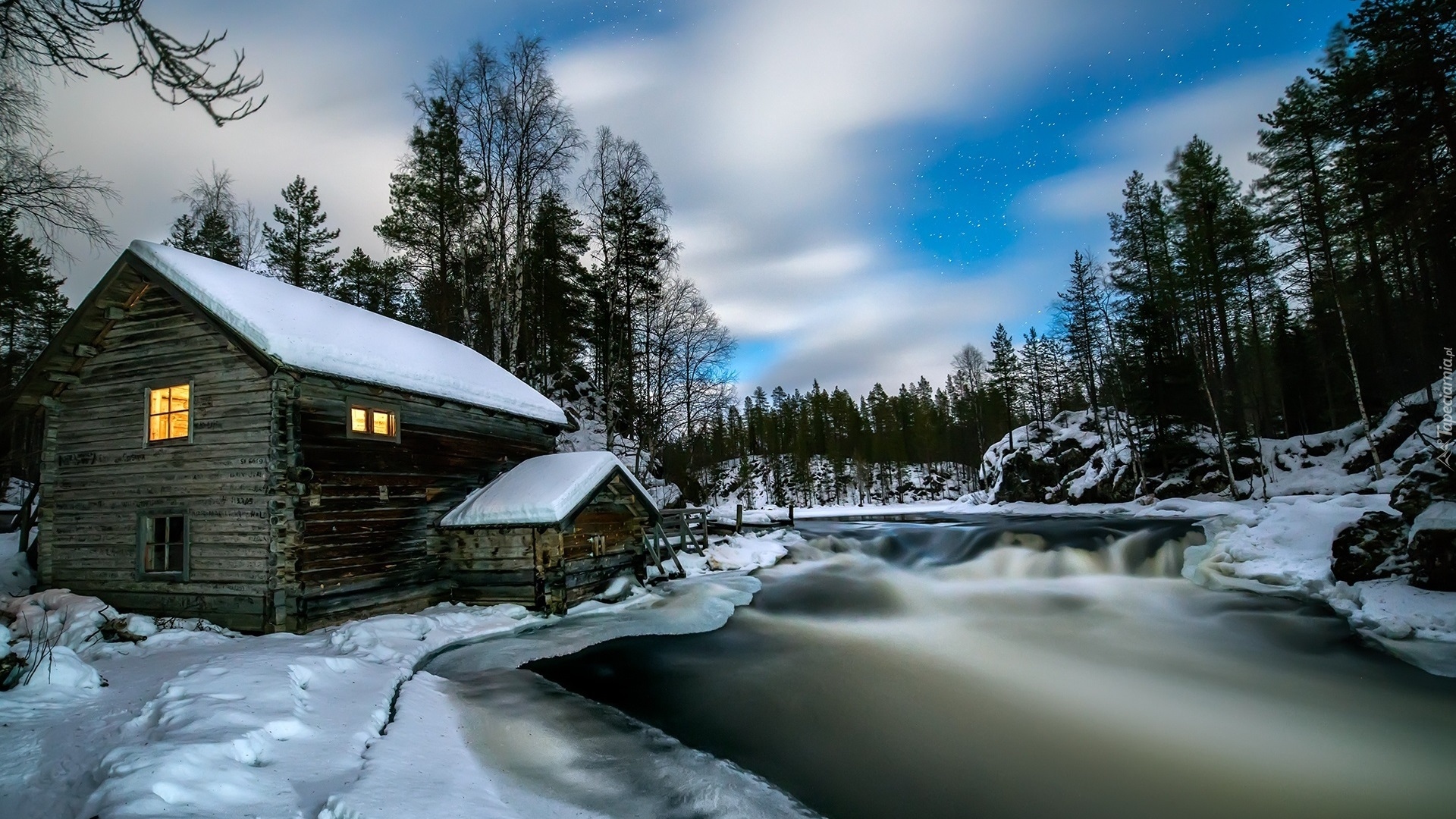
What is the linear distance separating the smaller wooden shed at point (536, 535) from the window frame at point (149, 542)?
3.99 metres

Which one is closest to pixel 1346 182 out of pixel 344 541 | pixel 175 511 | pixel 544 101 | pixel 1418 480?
pixel 1418 480

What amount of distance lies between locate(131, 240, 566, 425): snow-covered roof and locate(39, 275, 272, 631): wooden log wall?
0.69 meters

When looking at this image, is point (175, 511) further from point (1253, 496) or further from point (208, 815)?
point (1253, 496)

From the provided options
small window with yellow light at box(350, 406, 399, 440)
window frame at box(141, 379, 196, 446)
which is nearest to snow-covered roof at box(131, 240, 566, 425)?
small window with yellow light at box(350, 406, 399, 440)

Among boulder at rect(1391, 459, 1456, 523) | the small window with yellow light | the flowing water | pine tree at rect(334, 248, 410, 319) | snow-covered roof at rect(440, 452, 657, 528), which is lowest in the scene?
the flowing water

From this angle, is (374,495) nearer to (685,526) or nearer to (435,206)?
(685,526)

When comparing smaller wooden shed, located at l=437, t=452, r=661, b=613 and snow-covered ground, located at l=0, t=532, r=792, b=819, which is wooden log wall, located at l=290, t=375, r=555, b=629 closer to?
smaller wooden shed, located at l=437, t=452, r=661, b=613

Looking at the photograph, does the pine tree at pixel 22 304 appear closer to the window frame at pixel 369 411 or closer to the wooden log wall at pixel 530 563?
the window frame at pixel 369 411

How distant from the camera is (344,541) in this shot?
10.5 meters

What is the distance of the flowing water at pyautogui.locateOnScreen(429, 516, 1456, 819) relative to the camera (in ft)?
17.4

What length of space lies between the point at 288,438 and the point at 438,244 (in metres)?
14.6

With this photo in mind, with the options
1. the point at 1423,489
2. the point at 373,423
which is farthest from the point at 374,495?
the point at 1423,489

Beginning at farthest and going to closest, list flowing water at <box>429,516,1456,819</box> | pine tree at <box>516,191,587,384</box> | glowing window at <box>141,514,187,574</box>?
pine tree at <box>516,191,587,384</box> → glowing window at <box>141,514,187,574</box> → flowing water at <box>429,516,1456,819</box>

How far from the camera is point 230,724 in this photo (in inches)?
180
